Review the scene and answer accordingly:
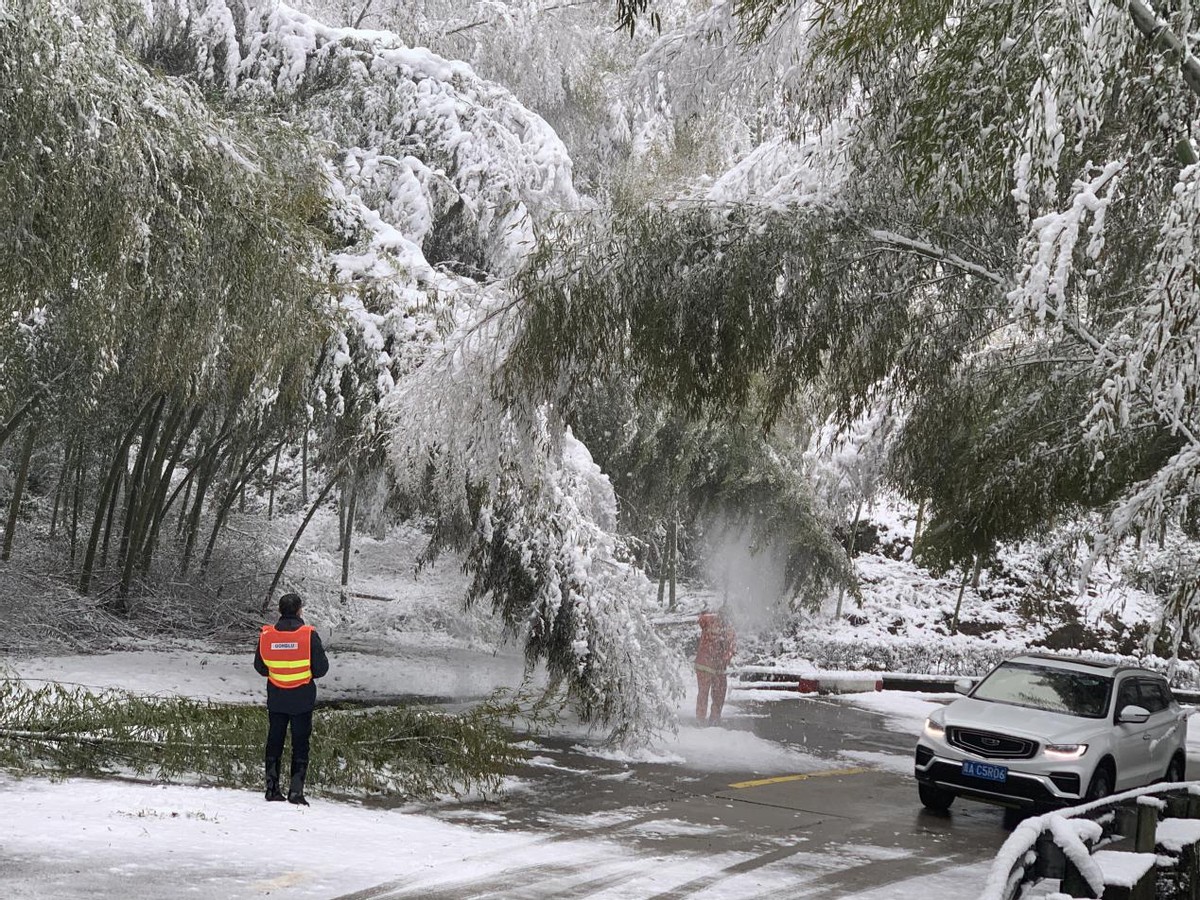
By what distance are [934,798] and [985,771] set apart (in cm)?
61

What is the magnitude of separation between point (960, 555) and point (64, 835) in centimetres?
898

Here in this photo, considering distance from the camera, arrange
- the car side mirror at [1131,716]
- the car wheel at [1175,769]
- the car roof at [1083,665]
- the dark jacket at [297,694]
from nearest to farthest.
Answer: the dark jacket at [297,694], the car side mirror at [1131,716], the car roof at [1083,665], the car wheel at [1175,769]

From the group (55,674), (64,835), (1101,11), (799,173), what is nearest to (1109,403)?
(1101,11)

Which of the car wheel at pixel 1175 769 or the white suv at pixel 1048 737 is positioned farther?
the car wheel at pixel 1175 769

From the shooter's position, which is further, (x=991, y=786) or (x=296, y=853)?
(x=991, y=786)

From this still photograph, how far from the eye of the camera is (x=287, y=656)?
824 cm

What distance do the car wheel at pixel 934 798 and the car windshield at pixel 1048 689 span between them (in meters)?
1.28

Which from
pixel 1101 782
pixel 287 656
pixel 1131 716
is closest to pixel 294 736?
pixel 287 656

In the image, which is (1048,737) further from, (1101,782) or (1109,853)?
(1109,853)

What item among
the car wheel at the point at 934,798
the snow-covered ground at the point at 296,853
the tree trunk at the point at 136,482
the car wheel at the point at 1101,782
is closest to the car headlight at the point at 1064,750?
the car wheel at the point at 1101,782

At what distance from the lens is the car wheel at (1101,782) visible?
1055cm

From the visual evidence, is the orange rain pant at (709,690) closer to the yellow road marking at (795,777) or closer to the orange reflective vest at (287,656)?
the yellow road marking at (795,777)

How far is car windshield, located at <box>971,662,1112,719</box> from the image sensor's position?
11453 millimetres

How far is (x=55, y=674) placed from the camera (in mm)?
13234
